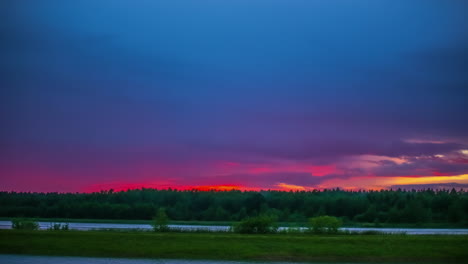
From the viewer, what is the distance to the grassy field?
34969mm

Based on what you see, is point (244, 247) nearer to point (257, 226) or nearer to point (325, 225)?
point (257, 226)

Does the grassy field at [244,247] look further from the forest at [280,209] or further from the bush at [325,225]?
the forest at [280,209]

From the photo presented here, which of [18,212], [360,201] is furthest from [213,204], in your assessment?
[18,212]

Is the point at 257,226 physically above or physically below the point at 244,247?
above

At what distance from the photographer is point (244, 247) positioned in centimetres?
3675

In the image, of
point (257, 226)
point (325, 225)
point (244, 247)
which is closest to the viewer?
point (244, 247)

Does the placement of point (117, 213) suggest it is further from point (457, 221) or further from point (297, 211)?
point (457, 221)

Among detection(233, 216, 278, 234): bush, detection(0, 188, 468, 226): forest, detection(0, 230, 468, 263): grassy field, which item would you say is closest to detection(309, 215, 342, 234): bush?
detection(233, 216, 278, 234): bush

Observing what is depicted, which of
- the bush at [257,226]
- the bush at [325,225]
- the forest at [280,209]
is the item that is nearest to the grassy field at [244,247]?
the bush at [257,226]

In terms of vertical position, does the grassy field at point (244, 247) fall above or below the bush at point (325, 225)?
below

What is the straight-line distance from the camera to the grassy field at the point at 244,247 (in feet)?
115

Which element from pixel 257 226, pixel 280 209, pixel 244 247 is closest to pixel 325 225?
pixel 257 226

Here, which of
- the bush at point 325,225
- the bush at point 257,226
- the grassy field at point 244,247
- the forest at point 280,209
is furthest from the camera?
the forest at point 280,209

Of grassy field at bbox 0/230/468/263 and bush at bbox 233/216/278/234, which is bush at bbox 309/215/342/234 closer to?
bush at bbox 233/216/278/234
